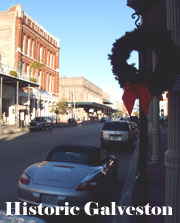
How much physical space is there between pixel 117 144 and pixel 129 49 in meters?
10.9

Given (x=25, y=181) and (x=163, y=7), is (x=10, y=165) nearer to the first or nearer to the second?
(x=25, y=181)

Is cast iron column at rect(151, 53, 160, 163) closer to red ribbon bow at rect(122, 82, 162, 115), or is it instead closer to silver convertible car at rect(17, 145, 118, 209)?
silver convertible car at rect(17, 145, 118, 209)

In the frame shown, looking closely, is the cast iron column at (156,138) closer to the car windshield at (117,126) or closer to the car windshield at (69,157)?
the car windshield at (117,126)

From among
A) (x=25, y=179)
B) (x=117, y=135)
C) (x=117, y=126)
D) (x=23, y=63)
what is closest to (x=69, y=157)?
(x=25, y=179)

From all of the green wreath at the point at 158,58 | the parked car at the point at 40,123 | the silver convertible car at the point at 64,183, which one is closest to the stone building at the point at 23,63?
the parked car at the point at 40,123

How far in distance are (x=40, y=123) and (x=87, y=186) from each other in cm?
2563

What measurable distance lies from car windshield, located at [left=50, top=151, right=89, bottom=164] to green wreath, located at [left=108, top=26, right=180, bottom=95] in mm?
2404

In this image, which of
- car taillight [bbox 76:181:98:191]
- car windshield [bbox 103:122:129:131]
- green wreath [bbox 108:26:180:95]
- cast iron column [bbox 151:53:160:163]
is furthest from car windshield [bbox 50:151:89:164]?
car windshield [bbox 103:122:129:131]

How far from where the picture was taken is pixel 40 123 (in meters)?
29.0

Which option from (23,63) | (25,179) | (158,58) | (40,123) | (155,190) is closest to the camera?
(158,58)

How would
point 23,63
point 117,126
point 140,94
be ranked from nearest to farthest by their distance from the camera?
point 140,94 → point 117,126 → point 23,63

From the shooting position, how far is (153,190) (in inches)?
235

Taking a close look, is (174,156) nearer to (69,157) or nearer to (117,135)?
(69,157)

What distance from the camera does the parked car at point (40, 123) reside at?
2861 cm
